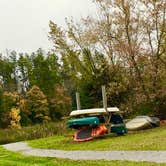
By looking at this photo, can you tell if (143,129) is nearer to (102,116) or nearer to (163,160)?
(102,116)

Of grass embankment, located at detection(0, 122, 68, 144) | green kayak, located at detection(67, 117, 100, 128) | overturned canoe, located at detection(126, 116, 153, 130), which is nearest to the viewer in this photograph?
green kayak, located at detection(67, 117, 100, 128)

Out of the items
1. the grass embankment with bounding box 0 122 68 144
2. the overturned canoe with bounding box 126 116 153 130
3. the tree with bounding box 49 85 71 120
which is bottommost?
the grass embankment with bounding box 0 122 68 144

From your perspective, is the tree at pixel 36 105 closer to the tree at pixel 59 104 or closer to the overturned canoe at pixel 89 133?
the tree at pixel 59 104

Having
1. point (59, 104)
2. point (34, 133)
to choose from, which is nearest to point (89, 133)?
point (34, 133)

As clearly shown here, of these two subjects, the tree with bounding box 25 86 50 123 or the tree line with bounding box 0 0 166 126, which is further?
the tree with bounding box 25 86 50 123

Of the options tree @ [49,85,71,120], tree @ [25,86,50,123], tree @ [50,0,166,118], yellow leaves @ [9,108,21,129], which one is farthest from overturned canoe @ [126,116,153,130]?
tree @ [49,85,71,120]

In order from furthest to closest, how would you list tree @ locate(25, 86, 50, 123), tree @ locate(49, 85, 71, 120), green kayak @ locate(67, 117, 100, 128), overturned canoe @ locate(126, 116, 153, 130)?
tree @ locate(49, 85, 71, 120)
tree @ locate(25, 86, 50, 123)
overturned canoe @ locate(126, 116, 153, 130)
green kayak @ locate(67, 117, 100, 128)

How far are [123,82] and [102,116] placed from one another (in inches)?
397

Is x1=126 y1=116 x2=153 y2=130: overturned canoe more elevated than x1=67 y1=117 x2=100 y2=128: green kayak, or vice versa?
x1=67 y1=117 x2=100 y2=128: green kayak

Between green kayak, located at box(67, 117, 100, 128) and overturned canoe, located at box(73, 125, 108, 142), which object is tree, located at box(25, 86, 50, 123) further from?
green kayak, located at box(67, 117, 100, 128)

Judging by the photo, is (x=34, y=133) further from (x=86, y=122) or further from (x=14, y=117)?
(x=14, y=117)

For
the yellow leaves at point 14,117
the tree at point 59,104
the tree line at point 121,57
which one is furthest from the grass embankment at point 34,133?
the tree at point 59,104

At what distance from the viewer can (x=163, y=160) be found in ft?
40.2

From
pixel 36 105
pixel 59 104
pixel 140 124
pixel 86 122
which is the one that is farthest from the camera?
pixel 59 104
